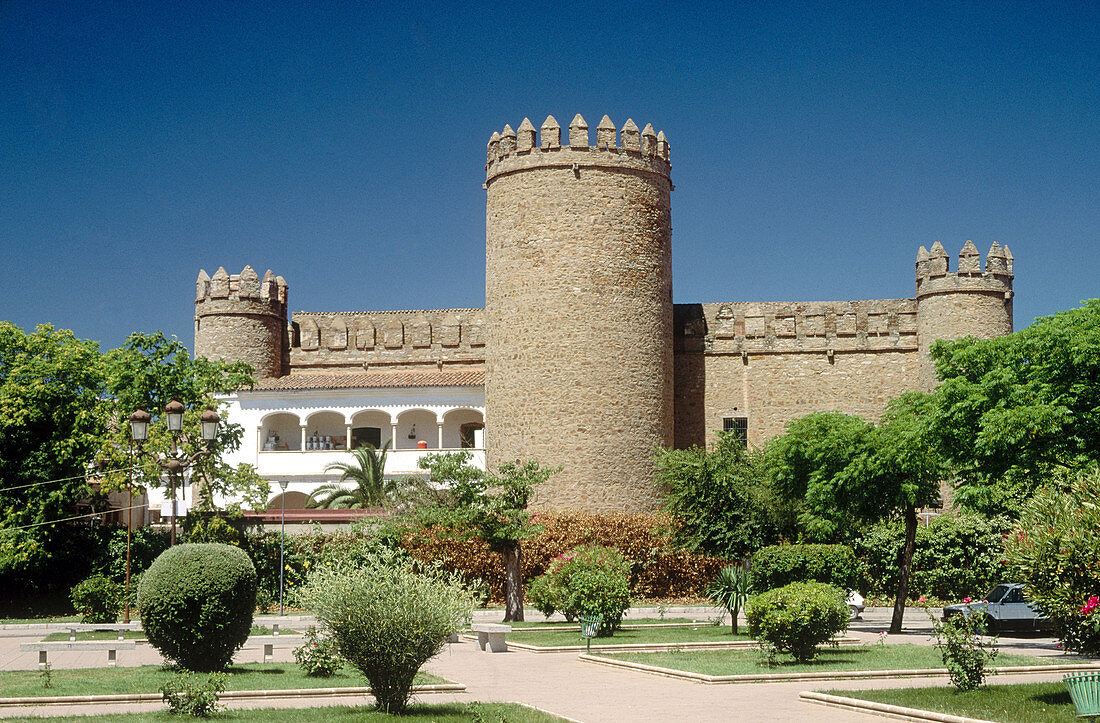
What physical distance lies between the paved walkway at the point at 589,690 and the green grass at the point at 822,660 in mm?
711

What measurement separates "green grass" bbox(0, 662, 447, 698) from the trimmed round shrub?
1.23 ft

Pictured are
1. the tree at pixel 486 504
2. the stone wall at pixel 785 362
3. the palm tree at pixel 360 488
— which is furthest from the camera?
the stone wall at pixel 785 362

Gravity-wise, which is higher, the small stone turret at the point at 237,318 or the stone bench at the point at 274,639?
the small stone turret at the point at 237,318

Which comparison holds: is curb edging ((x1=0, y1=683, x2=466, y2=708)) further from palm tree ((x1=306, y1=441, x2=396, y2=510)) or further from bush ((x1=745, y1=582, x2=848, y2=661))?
palm tree ((x1=306, y1=441, x2=396, y2=510))

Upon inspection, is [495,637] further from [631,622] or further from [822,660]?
[631,622]

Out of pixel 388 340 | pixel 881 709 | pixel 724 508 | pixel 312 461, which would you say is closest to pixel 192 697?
pixel 881 709

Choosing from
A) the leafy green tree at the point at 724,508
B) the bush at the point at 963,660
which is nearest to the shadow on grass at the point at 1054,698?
Answer: the bush at the point at 963,660

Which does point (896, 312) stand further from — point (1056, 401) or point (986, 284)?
point (1056, 401)

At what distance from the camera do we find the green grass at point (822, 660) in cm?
1555

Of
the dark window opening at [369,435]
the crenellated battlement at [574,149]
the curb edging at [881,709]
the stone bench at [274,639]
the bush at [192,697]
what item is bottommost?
the stone bench at [274,639]

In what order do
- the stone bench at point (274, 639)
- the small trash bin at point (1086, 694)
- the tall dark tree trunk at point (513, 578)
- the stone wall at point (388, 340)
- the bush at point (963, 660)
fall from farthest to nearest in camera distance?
1. the stone wall at point (388, 340)
2. the tall dark tree trunk at point (513, 578)
3. the stone bench at point (274, 639)
4. the bush at point (963, 660)
5. the small trash bin at point (1086, 694)

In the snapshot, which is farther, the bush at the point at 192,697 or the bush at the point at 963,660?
the bush at the point at 963,660

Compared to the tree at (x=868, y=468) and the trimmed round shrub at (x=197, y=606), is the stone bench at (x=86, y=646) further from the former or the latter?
the tree at (x=868, y=468)

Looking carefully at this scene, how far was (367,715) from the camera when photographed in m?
11.9
